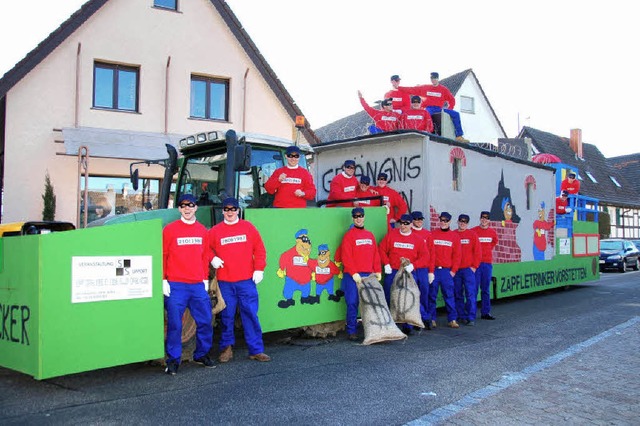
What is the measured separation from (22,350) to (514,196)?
1007 centimetres

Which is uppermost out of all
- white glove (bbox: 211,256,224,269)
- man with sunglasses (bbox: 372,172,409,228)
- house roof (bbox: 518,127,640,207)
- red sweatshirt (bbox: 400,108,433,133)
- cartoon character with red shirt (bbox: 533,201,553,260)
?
house roof (bbox: 518,127,640,207)

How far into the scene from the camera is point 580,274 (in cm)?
1592

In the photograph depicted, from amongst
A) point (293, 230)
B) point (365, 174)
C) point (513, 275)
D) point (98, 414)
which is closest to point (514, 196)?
point (513, 275)

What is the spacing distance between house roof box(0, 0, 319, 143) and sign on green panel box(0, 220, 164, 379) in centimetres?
1158

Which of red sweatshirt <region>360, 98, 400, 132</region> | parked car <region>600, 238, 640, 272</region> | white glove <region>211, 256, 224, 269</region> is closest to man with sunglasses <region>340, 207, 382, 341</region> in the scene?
white glove <region>211, 256, 224, 269</region>

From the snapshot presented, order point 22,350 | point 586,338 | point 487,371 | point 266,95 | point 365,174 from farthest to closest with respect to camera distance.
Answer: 1. point 266,95
2. point 365,174
3. point 586,338
4. point 487,371
5. point 22,350

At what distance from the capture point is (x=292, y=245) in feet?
26.0

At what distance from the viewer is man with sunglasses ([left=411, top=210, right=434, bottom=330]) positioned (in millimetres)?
9117

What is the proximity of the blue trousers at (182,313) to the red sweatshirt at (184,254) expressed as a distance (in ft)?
0.30

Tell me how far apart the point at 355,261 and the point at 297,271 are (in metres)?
0.88

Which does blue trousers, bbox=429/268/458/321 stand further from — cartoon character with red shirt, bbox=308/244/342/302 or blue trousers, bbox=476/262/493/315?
cartoon character with red shirt, bbox=308/244/342/302

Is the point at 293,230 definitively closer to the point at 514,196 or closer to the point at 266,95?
the point at 514,196

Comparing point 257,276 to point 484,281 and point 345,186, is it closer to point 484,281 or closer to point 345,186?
point 345,186

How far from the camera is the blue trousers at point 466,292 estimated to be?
32.7 ft
